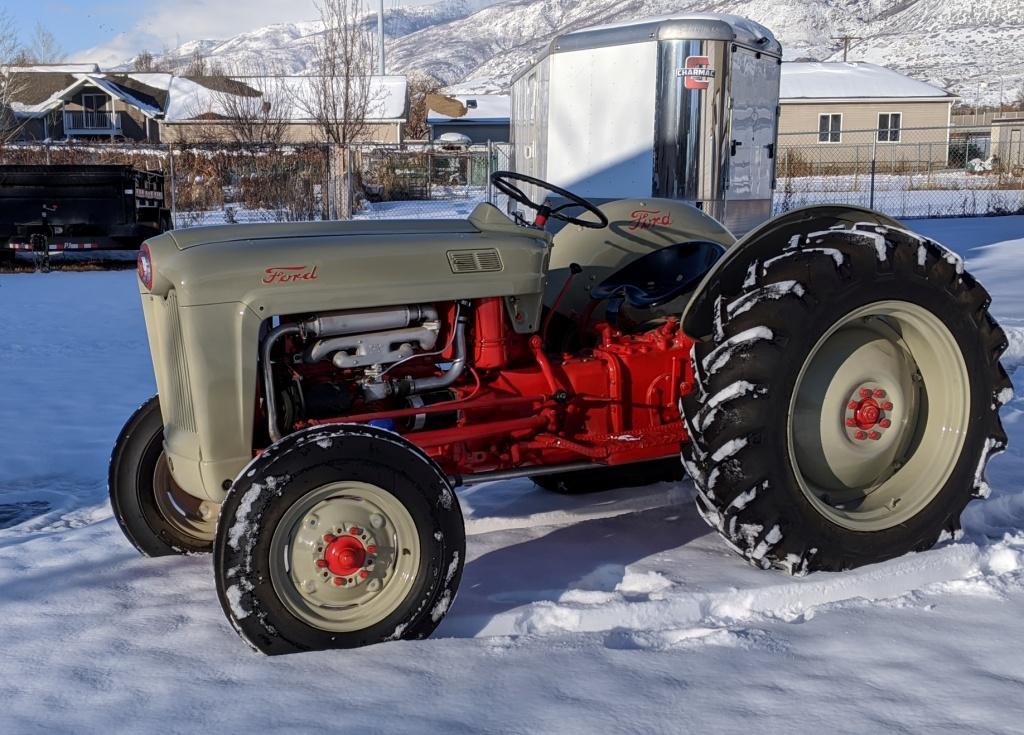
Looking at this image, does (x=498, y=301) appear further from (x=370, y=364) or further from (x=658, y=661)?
(x=658, y=661)

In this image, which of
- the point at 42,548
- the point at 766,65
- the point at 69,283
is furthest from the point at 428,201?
the point at 42,548

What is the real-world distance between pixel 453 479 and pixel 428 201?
22921 mm

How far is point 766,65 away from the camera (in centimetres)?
1116

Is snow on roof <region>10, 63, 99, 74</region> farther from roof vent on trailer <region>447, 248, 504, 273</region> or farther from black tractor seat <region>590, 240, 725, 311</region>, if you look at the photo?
roof vent on trailer <region>447, 248, 504, 273</region>

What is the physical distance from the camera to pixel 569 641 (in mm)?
3043

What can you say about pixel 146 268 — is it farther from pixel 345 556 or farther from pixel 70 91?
pixel 70 91

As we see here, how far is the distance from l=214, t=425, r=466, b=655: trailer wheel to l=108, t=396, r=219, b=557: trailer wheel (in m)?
1.07

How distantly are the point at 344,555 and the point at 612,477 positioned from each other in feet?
6.33

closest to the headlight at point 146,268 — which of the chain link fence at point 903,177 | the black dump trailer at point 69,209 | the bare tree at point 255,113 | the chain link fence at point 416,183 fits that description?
the black dump trailer at point 69,209

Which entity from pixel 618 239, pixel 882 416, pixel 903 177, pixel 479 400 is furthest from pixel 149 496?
pixel 903 177

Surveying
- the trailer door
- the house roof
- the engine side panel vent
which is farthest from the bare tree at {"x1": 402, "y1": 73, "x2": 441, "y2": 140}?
the engine side panel vent

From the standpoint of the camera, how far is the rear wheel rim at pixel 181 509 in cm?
389

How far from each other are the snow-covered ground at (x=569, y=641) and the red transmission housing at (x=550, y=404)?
0.41 meters

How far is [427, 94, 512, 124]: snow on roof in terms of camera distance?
44781 millimetres
